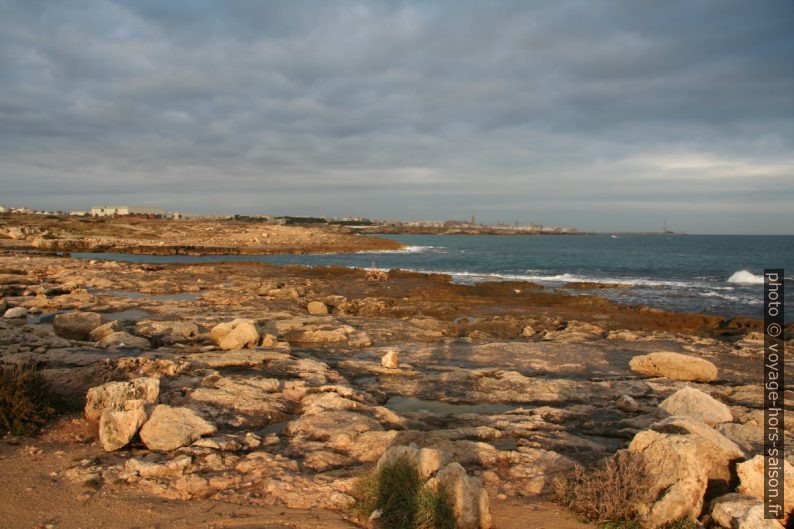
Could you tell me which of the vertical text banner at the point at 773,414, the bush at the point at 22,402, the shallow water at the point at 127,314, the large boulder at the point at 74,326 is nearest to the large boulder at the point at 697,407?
the vertical text banner at the point at 773,414

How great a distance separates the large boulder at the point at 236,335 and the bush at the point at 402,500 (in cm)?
870

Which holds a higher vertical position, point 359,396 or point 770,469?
point 770,469

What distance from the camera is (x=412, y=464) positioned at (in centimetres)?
609

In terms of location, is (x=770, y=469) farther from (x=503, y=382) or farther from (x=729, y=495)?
(x=503, y=382)

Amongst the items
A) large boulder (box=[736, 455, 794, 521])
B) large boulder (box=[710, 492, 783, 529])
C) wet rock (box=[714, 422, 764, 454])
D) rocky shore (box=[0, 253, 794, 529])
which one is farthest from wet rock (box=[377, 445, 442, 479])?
wet rock (box=[714, 422, 764, 454])

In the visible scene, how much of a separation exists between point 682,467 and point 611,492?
0.91m

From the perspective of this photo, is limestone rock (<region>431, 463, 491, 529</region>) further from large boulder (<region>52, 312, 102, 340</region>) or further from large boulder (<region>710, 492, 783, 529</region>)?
large boulder (<region>52, 312, 102, 340</region>)

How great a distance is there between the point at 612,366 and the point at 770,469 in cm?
877

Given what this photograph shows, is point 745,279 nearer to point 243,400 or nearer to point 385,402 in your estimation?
point 385,402

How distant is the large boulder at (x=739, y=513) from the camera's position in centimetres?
501

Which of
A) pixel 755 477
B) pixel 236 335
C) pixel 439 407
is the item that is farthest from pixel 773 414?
pixel 236 335

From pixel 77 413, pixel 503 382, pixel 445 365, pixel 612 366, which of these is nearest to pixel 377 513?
pixel 77 413

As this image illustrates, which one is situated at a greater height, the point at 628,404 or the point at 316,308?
the point at 316,308

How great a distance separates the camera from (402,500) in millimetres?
5695
